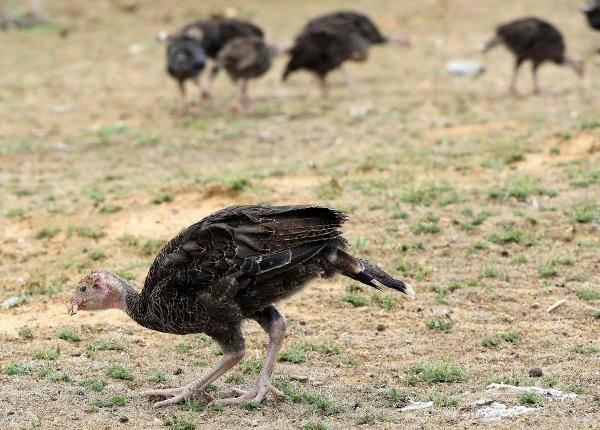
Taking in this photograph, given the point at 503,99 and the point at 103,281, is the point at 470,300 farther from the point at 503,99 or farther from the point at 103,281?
the point at 503,99

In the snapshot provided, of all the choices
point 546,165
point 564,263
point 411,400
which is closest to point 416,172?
point 546,165

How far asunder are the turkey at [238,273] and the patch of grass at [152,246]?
2.73m

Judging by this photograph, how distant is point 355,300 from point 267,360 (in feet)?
5.65

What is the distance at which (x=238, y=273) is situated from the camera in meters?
5.65

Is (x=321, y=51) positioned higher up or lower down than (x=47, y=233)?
higher up

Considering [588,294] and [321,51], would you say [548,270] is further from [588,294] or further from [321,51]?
[321,51]

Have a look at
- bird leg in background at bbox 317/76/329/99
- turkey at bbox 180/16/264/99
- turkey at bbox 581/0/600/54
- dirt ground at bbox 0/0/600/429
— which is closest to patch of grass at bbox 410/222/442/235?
dirt ground at bbox 0/0/600/429

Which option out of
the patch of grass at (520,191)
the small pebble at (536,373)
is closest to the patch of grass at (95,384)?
the small pebble at (536,373)

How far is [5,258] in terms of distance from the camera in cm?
896

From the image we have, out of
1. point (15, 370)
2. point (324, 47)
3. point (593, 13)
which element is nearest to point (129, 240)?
point (15, 370)

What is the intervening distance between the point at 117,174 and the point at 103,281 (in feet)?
18.7

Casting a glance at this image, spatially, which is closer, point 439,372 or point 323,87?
point 439,372

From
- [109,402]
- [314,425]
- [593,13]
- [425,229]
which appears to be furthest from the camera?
[593,13]

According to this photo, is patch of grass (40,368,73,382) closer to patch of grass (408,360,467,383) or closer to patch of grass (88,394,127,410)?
patch of grass (88,394,127,410)
